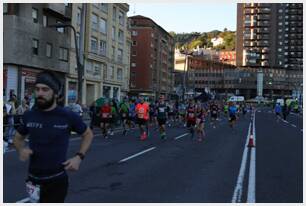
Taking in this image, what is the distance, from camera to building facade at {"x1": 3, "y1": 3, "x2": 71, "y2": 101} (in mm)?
34188

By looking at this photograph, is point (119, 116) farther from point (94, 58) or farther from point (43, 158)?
point (94, 58)

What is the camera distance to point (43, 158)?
4148 millimetres

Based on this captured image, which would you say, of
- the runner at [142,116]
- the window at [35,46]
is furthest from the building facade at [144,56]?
the runner at [142,116]

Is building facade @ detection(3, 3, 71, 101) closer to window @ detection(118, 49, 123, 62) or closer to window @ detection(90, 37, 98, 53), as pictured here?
window @ detection(90, 37, 98, 53)

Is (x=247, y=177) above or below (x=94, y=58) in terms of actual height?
below

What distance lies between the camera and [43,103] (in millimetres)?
4109

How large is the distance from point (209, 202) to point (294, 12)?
6085 inches

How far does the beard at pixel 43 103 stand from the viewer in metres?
4.10

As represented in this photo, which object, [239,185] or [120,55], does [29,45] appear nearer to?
[120,55]

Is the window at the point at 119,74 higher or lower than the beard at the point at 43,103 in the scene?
higher

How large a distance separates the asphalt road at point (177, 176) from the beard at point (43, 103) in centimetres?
301

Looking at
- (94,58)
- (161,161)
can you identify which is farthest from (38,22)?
(161,161)

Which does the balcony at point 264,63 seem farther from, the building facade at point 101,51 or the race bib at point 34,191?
the race bib at point 34,191

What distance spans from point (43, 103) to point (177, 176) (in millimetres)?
5568
